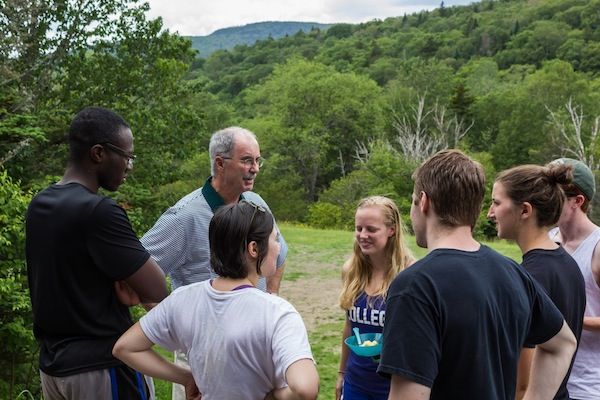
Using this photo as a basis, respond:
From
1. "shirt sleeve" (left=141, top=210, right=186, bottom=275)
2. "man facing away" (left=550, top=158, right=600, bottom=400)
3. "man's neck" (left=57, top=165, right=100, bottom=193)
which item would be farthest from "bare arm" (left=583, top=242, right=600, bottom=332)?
"man's neck" (left=57, top=165, right=100, bottom=193)

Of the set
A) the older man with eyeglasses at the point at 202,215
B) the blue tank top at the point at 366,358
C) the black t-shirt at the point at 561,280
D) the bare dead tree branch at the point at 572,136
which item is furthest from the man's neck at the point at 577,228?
the bare dead tree branch at the point at 572,136

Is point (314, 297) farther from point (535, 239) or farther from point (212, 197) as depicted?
point (535, 239)

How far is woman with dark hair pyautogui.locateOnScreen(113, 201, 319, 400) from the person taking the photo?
203cm

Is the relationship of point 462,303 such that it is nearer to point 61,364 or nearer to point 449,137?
point 61,364

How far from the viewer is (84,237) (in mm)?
2367

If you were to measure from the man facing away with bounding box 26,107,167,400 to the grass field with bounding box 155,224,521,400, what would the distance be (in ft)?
15.2

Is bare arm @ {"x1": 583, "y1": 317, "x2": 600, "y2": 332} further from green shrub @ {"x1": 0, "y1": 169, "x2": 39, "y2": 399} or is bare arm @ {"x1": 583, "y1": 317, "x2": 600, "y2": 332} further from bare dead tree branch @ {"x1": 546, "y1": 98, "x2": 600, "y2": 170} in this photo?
bare dead tree branch @ {"x1": 546, "y1": 98, "x2": 600, "y2": 170}

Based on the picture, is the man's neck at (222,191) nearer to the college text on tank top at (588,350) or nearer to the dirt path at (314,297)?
the college text on tank top at (588,350)

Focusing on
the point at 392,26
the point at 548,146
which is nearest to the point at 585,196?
the point at 548,146

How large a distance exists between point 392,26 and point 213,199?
124m

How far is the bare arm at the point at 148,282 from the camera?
2.45 m

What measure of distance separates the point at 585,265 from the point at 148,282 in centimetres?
197

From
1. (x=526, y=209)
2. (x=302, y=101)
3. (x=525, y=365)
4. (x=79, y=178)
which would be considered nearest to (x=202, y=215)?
(x=79, y=178)

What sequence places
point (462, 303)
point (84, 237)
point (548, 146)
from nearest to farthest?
point (462, 303) → point (84, 237) → point (548, 146)
